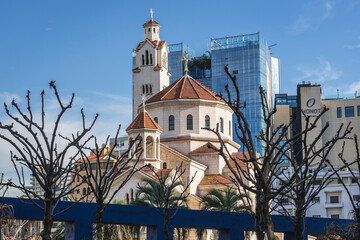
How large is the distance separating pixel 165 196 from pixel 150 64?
174ft

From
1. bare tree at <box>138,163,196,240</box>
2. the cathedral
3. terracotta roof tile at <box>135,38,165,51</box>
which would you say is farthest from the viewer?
terracotta roof tile at <box>135,38,165,51</box>

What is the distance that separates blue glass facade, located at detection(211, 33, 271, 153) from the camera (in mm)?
98625

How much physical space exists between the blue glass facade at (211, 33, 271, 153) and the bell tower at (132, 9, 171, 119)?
24896 mm

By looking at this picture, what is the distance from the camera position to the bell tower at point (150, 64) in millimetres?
72438

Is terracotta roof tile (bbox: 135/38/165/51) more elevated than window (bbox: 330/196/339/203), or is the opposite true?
terracotta roof tile (bbox: 135/38/165/51)

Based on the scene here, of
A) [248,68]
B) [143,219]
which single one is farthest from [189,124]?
[248,68]

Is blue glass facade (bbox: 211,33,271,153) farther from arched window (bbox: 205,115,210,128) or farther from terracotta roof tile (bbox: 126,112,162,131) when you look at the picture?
terracotta roof tile (bbox: 126,112,162,131)

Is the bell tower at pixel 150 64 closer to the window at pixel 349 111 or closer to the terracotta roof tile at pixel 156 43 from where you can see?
the terracotta roof tile at pixel 156 43

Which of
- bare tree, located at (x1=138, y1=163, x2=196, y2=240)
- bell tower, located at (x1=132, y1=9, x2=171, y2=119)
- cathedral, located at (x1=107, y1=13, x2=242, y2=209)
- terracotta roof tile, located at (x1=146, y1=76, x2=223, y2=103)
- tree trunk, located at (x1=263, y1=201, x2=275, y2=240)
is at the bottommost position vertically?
tree trunk, located at (x1=263, y1=201, x2=275, y2=240)

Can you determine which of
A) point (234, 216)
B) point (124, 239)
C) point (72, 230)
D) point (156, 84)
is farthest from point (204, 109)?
point (72, 230)

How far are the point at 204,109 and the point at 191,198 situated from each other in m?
9.92

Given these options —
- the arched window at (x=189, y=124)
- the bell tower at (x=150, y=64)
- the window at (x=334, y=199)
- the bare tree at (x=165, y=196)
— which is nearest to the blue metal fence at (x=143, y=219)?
the bare tree at (x=165, y=196)

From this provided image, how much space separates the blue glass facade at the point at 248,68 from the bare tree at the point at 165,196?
168ft

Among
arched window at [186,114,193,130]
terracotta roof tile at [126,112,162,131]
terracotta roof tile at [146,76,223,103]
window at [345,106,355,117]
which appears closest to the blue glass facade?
window at [345,106,355,117]
